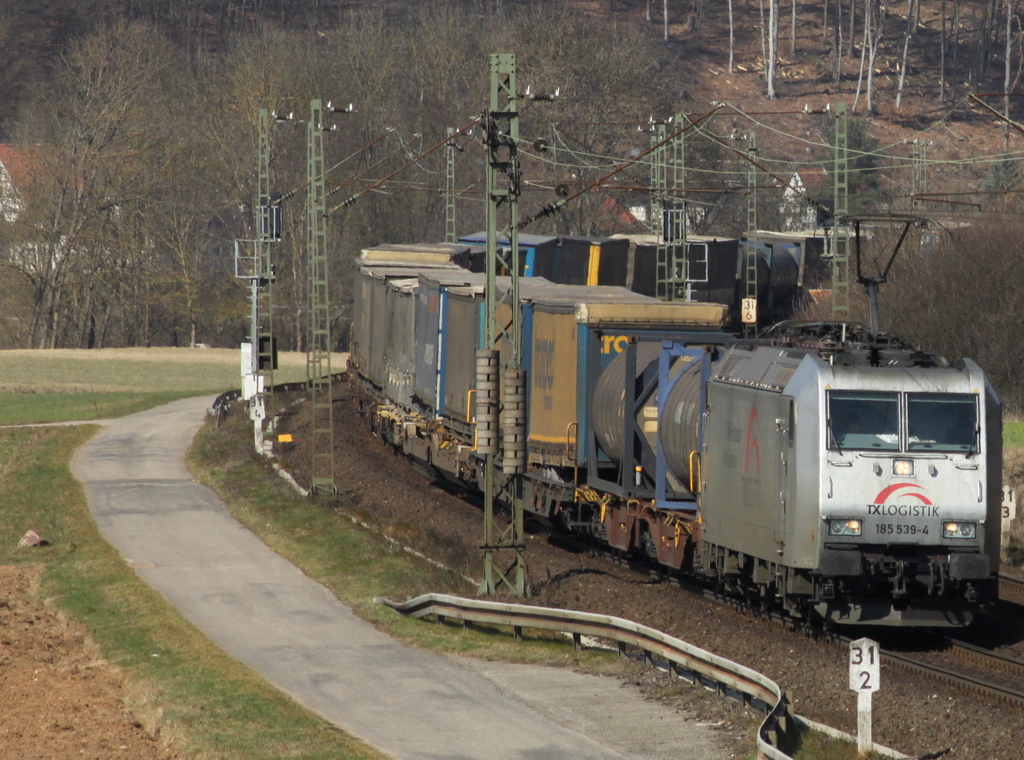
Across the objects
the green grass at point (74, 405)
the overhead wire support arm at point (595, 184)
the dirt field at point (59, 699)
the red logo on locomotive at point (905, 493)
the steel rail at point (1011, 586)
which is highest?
the overhead wire support arm at point (595, 184)

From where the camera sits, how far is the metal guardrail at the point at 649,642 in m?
12.3

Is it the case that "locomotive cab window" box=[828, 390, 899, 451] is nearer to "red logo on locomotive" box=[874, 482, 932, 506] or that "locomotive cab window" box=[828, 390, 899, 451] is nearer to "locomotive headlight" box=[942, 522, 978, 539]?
"red logo on locomotive" box=[874, 482, 932, 506]

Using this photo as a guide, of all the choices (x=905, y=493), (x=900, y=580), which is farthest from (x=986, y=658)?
(x=905, y=493)

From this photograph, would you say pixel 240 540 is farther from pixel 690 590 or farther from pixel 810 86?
pixel 810 86

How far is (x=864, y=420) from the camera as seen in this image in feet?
50.3

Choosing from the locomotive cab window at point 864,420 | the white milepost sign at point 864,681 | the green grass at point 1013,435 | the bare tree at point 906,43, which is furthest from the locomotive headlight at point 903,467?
the bare tree at point 906,43

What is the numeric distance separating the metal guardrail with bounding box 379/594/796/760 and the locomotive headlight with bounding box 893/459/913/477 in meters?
2.93

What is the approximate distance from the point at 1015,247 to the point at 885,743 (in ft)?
105

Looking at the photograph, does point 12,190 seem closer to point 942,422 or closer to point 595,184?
point 595,184

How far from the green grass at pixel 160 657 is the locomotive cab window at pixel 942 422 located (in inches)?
274

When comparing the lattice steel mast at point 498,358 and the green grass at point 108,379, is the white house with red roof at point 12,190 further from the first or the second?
the lattice steel mast at point 498,358

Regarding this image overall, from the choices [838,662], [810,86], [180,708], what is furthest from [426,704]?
[810,86]

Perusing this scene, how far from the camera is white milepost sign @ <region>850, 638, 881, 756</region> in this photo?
11945mm

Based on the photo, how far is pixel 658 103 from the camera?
278 feet
